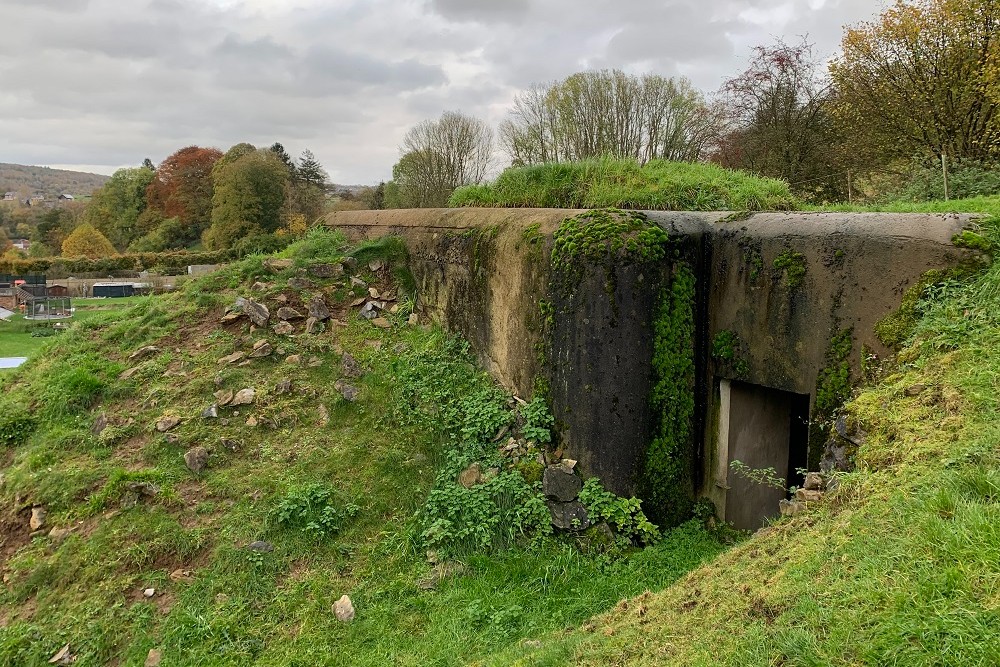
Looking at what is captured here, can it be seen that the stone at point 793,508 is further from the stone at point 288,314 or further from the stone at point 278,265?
the stone at point 278,265

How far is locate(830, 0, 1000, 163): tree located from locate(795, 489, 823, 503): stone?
30.9 feet

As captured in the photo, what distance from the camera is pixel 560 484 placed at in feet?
15.4

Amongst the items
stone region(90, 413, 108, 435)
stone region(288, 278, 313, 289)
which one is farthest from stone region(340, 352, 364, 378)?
stone region(90, 413, 108, 435)

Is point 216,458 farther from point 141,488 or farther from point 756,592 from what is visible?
point 756,592

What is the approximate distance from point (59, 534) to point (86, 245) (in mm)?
36431

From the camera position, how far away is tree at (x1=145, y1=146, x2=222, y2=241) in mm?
35500

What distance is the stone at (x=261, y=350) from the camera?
6.84 metres

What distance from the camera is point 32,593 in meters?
4.58

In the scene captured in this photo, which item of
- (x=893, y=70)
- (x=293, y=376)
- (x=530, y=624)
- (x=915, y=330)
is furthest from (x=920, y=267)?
(x=893, y=70)

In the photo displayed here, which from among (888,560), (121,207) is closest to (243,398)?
(888,560)

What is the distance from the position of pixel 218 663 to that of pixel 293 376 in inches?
125

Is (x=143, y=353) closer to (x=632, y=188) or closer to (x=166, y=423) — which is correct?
(x=166, y=423)

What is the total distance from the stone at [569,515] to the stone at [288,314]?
436 cm

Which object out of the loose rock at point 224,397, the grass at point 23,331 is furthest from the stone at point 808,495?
the grass at point 23,331
